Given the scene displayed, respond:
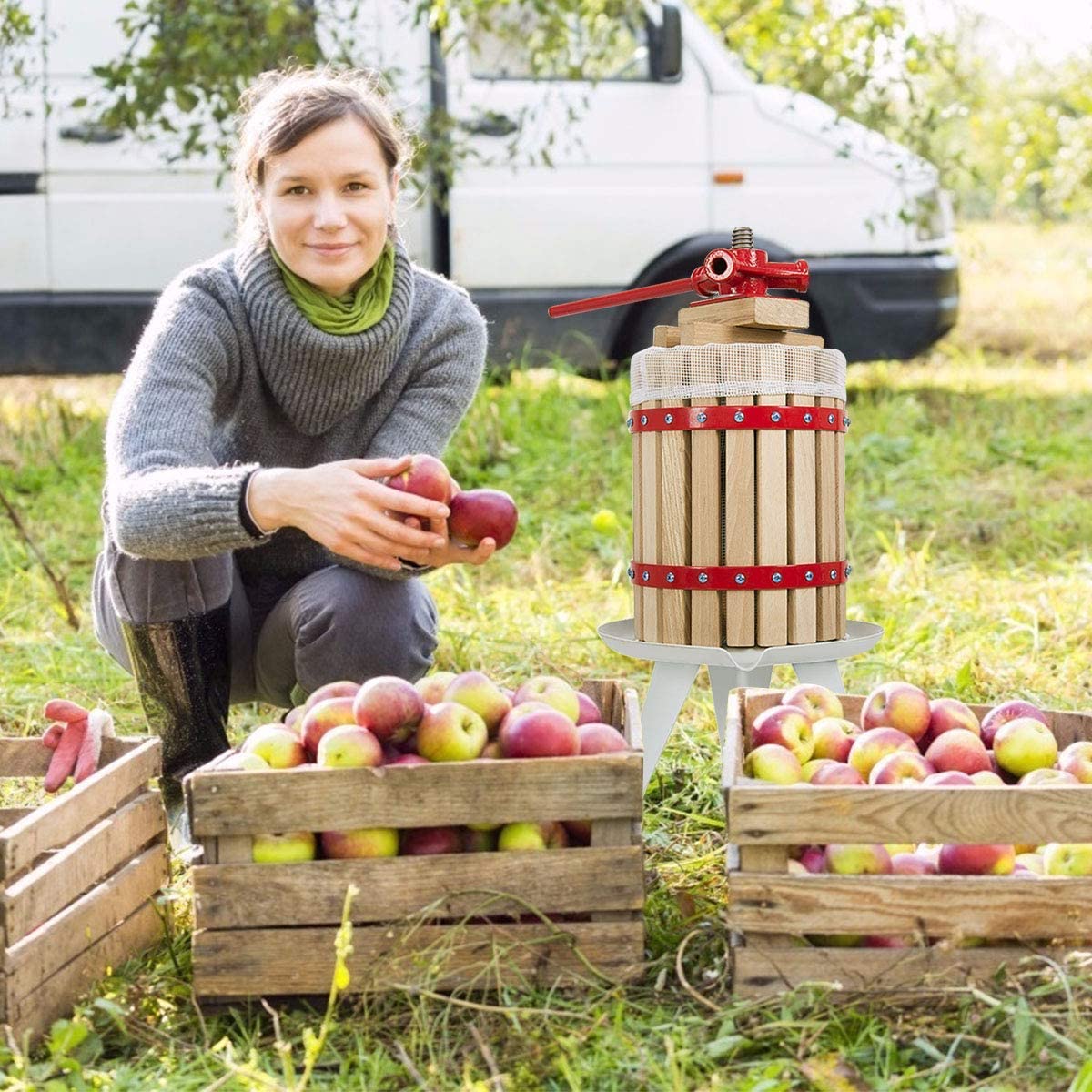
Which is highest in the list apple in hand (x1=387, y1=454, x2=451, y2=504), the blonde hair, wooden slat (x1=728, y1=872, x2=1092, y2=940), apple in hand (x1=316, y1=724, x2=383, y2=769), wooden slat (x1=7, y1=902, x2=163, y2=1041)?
the blonde hair

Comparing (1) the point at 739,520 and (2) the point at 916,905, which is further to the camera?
(1) the point at 739,520

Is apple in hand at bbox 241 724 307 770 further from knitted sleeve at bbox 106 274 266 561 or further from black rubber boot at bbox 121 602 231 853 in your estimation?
black rubber boot at bbox 121 602 231 853

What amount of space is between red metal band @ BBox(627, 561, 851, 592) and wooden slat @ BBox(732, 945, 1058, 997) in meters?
0.81

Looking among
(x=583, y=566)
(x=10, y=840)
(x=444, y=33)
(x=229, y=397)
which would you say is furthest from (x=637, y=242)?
(x=10, y=840)

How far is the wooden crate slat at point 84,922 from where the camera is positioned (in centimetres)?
192

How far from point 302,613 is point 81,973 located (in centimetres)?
88

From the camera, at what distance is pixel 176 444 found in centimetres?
252

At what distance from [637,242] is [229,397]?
13.7ft

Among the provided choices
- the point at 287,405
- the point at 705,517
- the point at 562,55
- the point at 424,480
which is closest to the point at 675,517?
the point at 705,517

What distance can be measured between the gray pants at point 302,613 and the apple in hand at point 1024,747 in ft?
3.71

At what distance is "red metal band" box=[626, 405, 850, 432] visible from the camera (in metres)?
2.59

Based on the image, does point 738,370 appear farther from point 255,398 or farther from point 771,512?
point 255,398

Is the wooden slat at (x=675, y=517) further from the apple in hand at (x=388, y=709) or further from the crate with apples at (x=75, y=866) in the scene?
the crate with apples at (x=75, y=866)

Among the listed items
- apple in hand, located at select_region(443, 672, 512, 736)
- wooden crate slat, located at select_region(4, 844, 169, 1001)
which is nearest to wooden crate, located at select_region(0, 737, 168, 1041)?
wooden crate slat, located at select_region(4, 844, 169, 1001)
